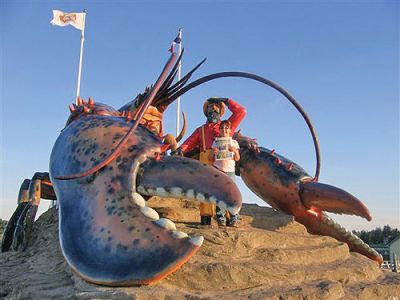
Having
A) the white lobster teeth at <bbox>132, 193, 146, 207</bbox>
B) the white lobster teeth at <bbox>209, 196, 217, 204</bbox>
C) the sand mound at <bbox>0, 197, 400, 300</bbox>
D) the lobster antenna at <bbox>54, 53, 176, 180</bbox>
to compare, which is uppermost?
the lobster antenna at <bbox>54, 53, 176, 180</bbox>

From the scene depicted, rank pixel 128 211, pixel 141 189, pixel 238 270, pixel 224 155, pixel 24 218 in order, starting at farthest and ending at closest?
pixel 24 218 < pixel 224 155 < pixel 238 270 < pixel 141 189 < pixel 128 211

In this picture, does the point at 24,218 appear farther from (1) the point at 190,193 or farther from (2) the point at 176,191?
(1) the point at 190,193

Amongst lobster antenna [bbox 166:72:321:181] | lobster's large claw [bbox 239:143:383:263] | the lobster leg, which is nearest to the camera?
lobster antenna [bbox 166:72:321:181]

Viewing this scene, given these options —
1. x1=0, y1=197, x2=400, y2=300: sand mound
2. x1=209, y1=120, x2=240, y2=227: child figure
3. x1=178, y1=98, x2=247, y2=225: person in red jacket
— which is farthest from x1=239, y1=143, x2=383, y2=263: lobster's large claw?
x1=209, y1=120, x2=240, y2=227: child figure

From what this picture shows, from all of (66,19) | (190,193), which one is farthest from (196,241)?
(66,19)

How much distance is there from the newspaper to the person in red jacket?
0.21 m

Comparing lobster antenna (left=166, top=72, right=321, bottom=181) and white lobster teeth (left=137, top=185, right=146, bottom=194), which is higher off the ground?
lobster antenna (left=166, top=72, right=321, bottom=181)

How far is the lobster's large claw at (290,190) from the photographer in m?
5.23

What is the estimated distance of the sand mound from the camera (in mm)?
3230

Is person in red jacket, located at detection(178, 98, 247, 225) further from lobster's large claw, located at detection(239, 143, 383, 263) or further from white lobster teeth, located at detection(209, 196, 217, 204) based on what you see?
white lobster teeth, located at detection(209, 196, 217, 204)

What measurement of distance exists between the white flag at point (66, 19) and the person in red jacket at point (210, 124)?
9.61 m

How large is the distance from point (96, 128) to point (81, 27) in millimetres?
11141

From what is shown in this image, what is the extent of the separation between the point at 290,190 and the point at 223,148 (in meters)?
1.16

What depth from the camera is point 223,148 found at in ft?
15.8
